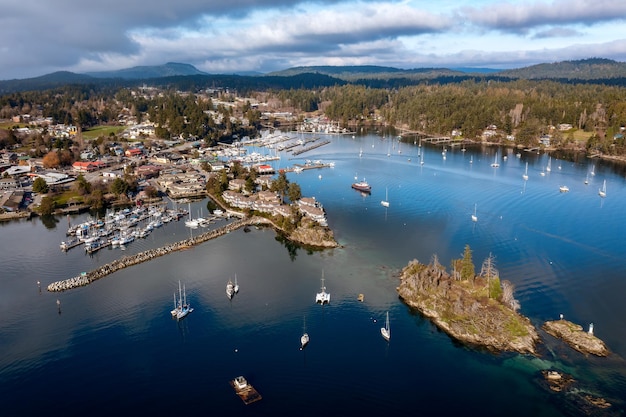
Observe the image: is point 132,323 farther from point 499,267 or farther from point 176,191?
point 176,191

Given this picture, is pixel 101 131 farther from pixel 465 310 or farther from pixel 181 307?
pixel 465 310

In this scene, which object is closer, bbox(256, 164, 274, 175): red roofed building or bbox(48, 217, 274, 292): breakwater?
bbox(48, 217, 274, 292): breakwater

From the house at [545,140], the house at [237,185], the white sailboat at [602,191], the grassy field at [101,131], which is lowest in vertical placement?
the white sailboat at [602,191]

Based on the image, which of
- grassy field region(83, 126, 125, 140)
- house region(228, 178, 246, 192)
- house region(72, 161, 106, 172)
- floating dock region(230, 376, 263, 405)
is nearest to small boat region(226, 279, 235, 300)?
floating dock region(230, 376, 263, 405)

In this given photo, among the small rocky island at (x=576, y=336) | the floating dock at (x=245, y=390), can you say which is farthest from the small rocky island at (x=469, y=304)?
the floating dock at (x=245, y=390)

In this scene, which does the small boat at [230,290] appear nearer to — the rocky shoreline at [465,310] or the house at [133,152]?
the rocky shoreline at [465,310]

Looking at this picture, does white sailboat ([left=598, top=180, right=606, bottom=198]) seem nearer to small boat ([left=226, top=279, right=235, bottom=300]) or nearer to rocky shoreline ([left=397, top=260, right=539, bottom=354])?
rocky shoreline ([left=397, top=260, right=539, bottom=354])

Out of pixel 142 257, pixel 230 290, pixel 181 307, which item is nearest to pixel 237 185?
pixel 142 257
